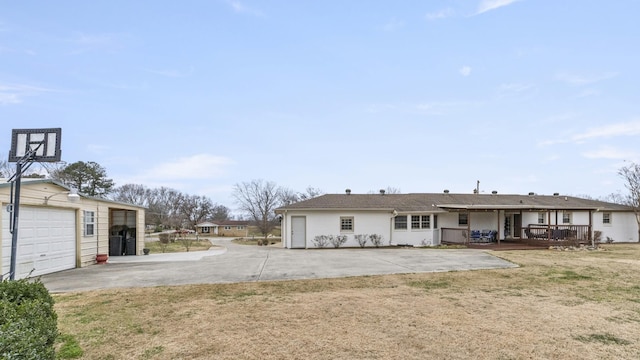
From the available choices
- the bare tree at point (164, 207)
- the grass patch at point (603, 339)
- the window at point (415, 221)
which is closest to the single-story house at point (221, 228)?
the bare tree at point (164, 207)

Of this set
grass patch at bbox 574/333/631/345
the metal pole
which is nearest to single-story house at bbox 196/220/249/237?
the metal pole

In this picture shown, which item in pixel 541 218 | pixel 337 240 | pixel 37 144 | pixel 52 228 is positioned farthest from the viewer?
pixel 541 218

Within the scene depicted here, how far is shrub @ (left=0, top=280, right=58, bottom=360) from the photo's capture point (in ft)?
7.98

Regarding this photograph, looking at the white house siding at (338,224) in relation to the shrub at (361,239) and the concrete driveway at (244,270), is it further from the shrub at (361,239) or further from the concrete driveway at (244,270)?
the concrete driveway at (244,270)

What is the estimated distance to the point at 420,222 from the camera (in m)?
21.8

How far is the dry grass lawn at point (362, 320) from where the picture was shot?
4562 mm

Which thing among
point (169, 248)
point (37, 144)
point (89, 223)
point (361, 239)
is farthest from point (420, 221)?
point (37, 144)

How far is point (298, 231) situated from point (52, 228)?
12189 millimetres

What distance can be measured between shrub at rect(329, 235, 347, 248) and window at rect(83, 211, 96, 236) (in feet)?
38.5

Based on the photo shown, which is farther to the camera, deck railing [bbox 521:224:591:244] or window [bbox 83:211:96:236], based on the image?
deck railing [bbox 521:224:591:244]

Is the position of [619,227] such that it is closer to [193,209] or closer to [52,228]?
[52,228]

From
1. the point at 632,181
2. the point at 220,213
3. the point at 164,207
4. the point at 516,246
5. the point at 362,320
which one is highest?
the point at 632,181

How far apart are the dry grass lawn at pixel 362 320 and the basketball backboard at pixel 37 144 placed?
2767mm

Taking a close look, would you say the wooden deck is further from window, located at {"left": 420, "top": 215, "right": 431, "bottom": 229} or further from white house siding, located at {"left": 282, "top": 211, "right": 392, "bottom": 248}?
white house siding, located at {"left": 282, "top": 211, "right": 392, "bottom": 248}
